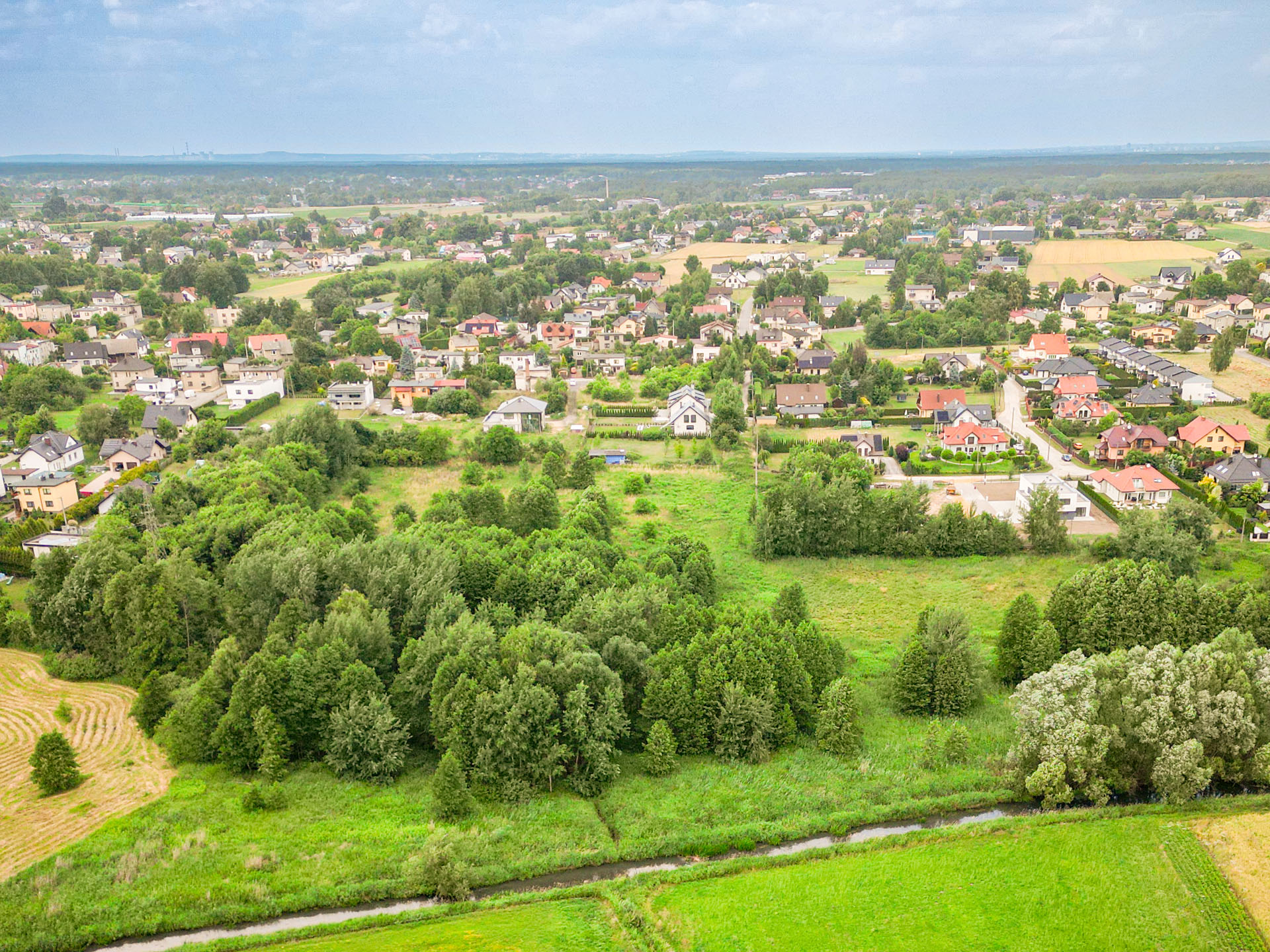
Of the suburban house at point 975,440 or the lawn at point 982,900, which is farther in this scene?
the suburban house at point 975,440

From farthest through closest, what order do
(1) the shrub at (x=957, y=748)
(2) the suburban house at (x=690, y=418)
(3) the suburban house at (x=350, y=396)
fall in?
(3) the suburban house at (x=350, y=396) < (2) the suburban house at (x=690, y=418) < (1) the shrub at (x=957, y=748)

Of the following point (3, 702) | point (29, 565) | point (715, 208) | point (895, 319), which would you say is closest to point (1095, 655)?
point (3, 702)

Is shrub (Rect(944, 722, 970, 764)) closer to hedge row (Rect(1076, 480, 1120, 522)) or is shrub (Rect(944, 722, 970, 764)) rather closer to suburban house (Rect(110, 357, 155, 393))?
hedge row (Rect(1076, 480, 1120, 522))

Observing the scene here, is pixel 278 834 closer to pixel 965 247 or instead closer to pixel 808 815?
pixel 808 815

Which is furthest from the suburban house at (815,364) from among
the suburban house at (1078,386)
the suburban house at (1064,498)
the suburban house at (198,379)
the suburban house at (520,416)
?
the suburban house at (198,379)

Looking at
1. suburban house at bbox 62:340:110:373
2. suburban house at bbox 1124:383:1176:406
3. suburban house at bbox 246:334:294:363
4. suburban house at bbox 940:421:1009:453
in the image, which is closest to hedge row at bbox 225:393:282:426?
suburban house at bbox 246:334:294:363

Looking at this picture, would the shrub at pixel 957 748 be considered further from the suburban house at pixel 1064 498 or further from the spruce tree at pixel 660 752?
the suburban house at pixel 1064 498

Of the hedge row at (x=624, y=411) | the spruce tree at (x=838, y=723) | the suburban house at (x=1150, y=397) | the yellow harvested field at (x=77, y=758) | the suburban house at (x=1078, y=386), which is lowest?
the yellow harvested field at (x=77, y=758)
